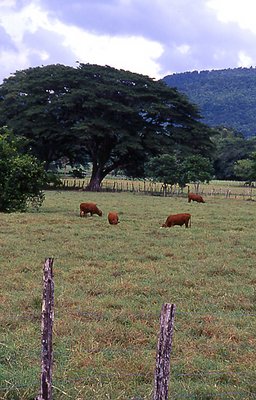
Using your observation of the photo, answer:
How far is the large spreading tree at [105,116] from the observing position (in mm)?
44000

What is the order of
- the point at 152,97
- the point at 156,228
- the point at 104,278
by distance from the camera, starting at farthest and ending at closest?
1. the point at 152,97
2. the point at 156,228
3. the point at 104,278

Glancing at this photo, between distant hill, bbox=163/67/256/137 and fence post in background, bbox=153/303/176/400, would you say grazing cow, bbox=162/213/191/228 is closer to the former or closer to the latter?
fence post in background, bbox=153/303/176/400

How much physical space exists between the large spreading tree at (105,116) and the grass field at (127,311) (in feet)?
95.9

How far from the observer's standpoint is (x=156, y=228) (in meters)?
17.4

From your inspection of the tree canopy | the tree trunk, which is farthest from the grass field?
the tree trunk

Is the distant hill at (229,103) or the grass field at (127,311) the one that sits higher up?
the distant hill at (229,103)

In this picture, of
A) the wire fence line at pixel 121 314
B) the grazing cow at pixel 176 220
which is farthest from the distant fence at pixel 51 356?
the grazing cow at pixel 176 220

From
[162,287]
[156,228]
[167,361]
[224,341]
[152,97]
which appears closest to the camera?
[167,361]

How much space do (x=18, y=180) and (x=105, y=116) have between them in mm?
24904

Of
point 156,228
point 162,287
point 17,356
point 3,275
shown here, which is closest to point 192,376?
point 17,356

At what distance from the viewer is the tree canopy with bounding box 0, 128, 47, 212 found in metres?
20.9

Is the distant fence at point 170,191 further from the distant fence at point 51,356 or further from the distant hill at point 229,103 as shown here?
the distant hill at point 229,103

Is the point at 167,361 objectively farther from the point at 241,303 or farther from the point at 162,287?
the point at 162,287

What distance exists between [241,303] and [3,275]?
4521 mm
